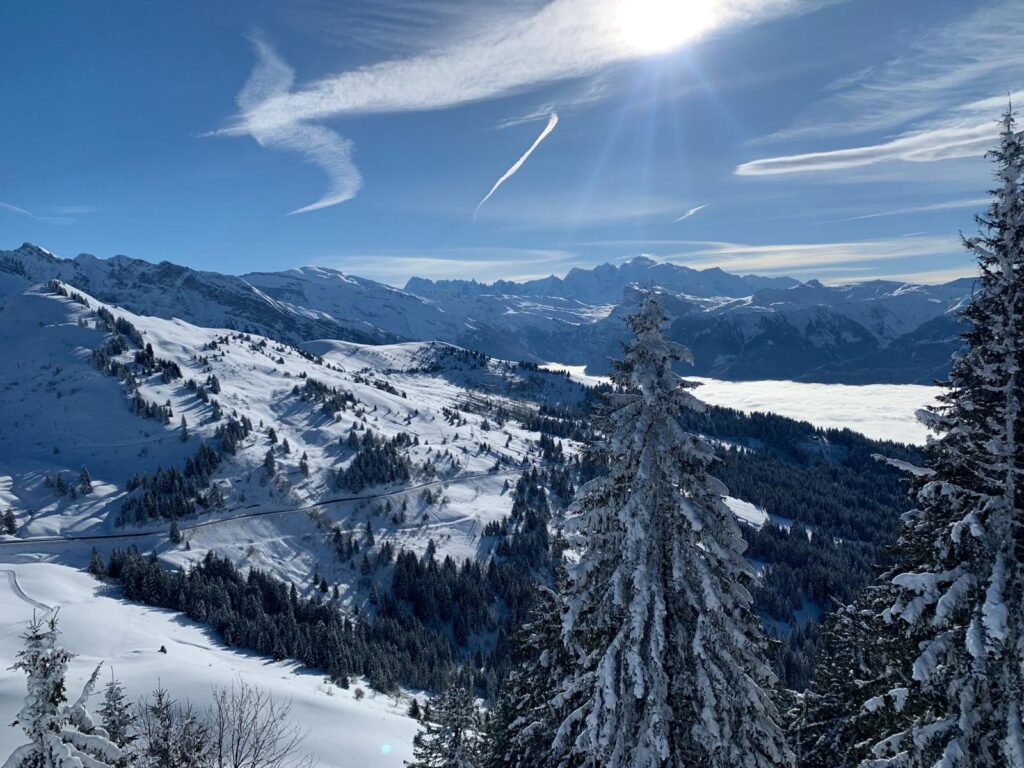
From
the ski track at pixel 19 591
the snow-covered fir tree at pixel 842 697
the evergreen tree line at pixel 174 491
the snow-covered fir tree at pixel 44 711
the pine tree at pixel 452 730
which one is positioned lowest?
the ski track at pixel 19 591

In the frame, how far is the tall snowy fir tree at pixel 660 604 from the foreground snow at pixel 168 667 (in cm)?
3382

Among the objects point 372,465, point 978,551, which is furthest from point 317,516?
point 978,551

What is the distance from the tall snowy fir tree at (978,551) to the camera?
11.0 m

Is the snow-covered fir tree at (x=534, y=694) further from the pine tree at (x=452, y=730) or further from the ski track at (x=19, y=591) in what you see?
the ski track at (x=19, y=591)

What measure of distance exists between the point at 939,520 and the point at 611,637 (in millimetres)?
8043

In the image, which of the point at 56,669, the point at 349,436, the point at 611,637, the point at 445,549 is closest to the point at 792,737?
the point at 611,637

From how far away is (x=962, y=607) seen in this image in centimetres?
1154

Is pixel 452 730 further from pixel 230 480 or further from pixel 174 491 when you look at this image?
pixel 230 480

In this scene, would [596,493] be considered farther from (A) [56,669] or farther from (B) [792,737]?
(B) [792,737]

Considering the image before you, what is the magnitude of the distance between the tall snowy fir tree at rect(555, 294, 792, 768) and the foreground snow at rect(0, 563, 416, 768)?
111 ft

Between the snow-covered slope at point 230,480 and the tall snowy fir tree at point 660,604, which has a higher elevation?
the tall snowy fir tree at point 660,604

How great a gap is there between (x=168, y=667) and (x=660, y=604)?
181 feet

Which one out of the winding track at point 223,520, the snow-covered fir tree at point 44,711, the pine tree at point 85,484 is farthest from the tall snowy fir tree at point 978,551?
the pine tree at point 85,484

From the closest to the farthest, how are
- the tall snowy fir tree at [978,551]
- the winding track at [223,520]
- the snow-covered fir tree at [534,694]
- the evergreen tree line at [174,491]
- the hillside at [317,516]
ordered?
1. the tall snowy fir tree at [978,551]
2. the snow-covered fir tree at [534,694]
3. the winding track at [223,520]
4. the hillside at [317,516]
5. the evergreen tree line at [174,491]
